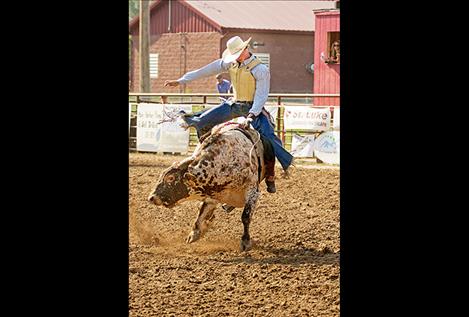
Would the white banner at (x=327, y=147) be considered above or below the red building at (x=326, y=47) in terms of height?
below

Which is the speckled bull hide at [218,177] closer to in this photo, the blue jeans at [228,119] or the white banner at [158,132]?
the blue jeans at [228,119]

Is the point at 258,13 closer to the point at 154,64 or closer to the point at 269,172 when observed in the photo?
the point at 154,64

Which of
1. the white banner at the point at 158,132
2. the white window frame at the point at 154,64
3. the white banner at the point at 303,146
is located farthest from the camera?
the white window frame at the point at 154,64

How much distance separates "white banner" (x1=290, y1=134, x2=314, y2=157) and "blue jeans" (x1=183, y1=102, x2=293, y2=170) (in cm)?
827

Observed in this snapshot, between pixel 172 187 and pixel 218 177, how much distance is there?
41 centimetres

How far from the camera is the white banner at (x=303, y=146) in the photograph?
1791cm

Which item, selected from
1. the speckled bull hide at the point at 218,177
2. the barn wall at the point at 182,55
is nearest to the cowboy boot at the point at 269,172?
the speckled bull hide at the point at 218,177

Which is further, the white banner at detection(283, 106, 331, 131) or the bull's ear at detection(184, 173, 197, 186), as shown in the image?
the white banner at detection(283, 106, 331, 131)

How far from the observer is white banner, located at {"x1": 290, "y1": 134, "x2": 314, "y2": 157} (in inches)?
705

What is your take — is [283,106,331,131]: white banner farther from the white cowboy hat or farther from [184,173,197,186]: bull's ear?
[184,173,197,186]: bull's ear

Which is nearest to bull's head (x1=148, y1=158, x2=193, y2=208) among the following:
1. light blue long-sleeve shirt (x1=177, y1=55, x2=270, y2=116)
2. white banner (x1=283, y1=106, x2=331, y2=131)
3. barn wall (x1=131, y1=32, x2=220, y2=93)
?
light blue long-sleeve shirt (x1=177, y1=55, x2=270, y2=116)

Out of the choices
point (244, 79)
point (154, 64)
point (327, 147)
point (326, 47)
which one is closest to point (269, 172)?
point (244, 79)
